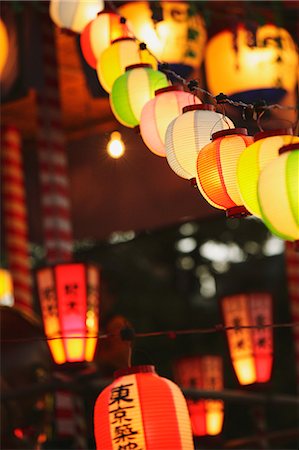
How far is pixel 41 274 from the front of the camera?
1042 centimetres

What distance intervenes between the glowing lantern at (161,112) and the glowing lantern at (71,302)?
107 inches

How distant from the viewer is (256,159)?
635cm

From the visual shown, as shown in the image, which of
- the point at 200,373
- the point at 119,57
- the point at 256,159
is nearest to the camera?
the point at 256,159

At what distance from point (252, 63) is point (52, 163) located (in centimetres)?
236

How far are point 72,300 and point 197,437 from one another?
8.34 feet

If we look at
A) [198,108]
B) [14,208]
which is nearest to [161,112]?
[198,108]

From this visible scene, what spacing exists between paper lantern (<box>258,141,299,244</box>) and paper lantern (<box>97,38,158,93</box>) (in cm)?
265

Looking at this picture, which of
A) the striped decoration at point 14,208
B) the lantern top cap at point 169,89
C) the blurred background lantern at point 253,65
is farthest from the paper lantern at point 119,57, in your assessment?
the striped decoration at point 14,208

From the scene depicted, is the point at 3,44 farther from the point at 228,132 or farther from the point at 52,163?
the point at 228,132

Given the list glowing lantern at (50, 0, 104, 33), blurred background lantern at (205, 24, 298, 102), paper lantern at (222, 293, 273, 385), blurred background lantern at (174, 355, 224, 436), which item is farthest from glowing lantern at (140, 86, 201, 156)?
blurred background lantern at (174, 355, 224, 436)

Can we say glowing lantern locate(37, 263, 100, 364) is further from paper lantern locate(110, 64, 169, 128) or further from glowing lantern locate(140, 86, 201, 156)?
glowing lantern locate(140, 86, 201, 156)

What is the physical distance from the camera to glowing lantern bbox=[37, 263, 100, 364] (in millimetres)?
10156

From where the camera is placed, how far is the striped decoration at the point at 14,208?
44.4 feet

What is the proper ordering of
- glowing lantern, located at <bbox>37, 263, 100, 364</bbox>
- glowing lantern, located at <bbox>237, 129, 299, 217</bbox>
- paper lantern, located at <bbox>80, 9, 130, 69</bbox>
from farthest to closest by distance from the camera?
glowing lantern, located at <bbox>37, 263, 100, 364</bbox>
paper lantern, located at <bbox>80, 9, 130, 69</bbox>
glowing lantern, located at <bbox>237, 129, 299, 217</bbox>
